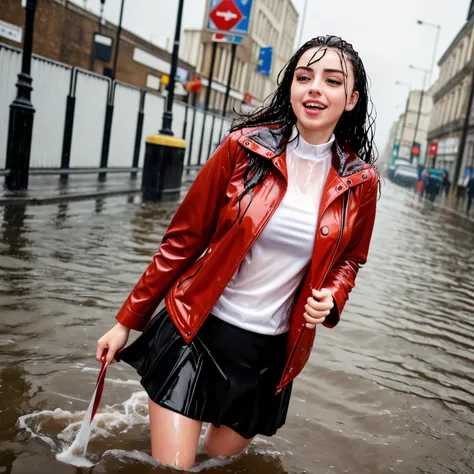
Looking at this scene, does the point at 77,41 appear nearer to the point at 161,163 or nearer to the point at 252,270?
the point at 161,163

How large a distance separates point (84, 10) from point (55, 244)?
32.0 metres

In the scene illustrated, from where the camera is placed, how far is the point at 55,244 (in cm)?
705

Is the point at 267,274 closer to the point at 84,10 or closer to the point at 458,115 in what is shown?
the point at 84,10

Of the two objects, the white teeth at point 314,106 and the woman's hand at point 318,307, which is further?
the white teeth at point 314,106

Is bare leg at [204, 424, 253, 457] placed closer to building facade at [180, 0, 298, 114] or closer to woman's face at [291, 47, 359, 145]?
woman's face at [291, 47, 359, 145]

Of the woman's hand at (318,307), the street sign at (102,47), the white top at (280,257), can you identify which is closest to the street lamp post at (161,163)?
the white top at (280,257)

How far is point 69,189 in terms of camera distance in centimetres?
1180

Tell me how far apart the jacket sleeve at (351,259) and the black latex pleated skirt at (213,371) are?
26cm

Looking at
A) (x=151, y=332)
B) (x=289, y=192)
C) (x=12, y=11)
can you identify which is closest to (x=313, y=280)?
(x=289, y=192)

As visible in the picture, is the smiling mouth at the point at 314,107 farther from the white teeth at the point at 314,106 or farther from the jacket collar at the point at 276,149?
the jacket collar at the point at 276,149

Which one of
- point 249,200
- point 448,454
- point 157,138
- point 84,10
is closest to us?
point 249,200

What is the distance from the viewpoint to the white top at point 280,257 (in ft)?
7.37

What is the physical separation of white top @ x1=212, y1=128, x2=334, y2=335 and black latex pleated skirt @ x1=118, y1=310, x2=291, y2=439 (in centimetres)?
7

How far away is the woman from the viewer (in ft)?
7.27
